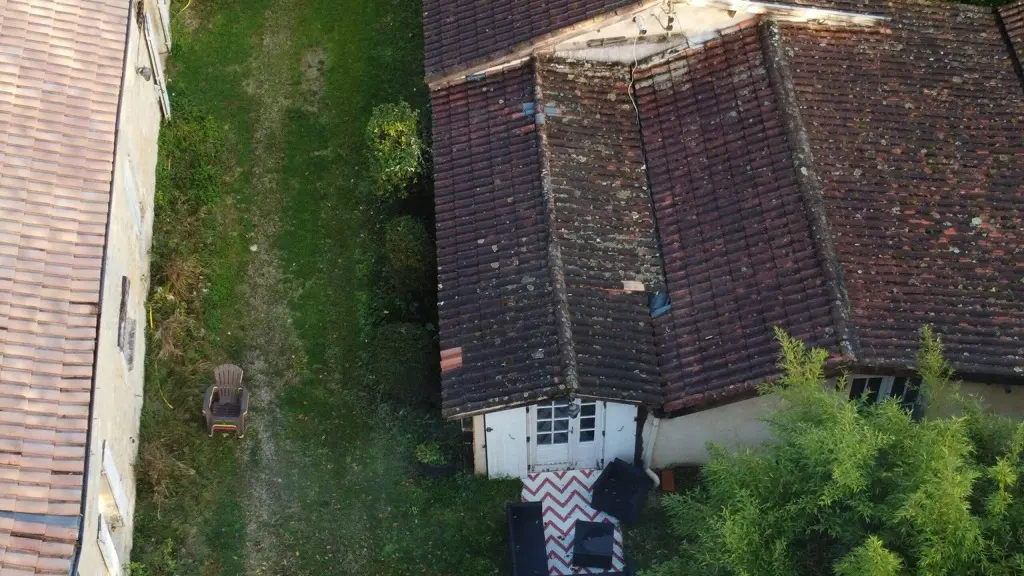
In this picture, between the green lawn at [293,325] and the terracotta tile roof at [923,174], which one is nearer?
the terracotta tile roof at [923,174]

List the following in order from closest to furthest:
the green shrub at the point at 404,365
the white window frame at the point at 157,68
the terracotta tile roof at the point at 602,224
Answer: the terracotta tile roof at the point at 602,224, the green shrub at the point at 404,365, the white window frame at the point at 157,68

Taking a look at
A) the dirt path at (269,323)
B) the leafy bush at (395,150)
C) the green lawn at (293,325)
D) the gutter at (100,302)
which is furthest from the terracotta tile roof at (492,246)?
the gutter at (100,302)

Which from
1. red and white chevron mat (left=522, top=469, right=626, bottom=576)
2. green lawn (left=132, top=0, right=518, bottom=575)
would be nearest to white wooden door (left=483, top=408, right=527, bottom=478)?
green lawn (left=132, top=0, right=518, bottom=575)

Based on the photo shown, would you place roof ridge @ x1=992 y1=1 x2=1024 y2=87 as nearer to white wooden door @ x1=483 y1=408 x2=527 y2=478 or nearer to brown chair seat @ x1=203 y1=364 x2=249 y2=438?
white wooden door @ x1=483 y1=408 x2=527 y2=478

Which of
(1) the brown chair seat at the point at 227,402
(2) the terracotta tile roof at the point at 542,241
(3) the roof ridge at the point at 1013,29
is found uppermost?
(3) the roof ridge at the point at 1013,29

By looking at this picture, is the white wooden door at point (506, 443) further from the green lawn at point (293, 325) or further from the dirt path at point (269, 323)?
the dirt path at point (269, 323)

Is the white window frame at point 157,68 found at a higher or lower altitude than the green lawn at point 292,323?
higher

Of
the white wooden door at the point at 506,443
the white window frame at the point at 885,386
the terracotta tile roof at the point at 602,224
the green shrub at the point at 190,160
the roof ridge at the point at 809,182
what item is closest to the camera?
the roof ridge at the point at 809,182

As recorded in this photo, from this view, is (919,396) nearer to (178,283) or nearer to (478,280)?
(478,280)

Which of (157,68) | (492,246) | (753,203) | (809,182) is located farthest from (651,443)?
(157,68)
